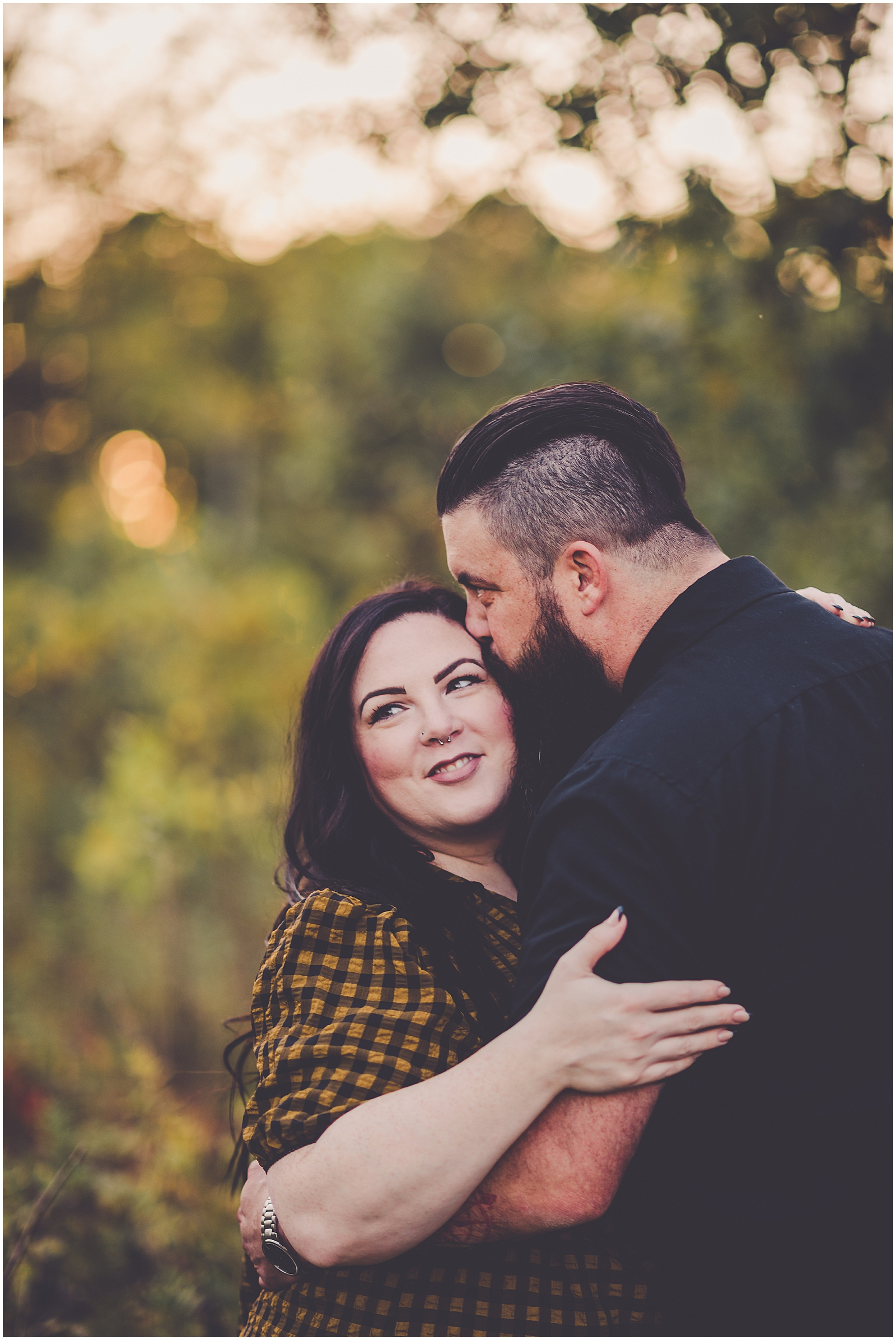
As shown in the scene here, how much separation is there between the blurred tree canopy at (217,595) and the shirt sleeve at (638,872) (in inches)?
69.8

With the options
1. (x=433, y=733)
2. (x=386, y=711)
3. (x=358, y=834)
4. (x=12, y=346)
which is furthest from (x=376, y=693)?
(x=12, y=346)

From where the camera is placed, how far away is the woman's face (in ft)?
8.71

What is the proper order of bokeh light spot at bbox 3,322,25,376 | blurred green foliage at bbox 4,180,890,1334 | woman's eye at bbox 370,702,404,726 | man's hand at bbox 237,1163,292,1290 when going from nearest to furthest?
1. man's hand at bbox 237,1163,292,1290
2. woman's eye at bbox 370,702,404,726
3. blurred green foliage at bbox 4,180,890,1334
4. bokeh light spot at bbox 3,322,25,376

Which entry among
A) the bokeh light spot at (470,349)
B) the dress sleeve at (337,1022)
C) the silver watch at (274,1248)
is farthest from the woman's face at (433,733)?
the bokeh light spot at (470,349)

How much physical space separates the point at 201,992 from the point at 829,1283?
4890 millimetres

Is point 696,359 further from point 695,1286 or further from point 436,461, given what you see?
point 436,461

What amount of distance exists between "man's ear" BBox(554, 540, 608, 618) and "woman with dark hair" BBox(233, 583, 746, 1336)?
59 cm

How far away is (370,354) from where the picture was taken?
12844mm

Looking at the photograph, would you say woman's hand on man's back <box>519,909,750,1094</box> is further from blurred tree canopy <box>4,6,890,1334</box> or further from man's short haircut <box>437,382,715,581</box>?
blurred tree canopy <box>4,6,890,1334</box>

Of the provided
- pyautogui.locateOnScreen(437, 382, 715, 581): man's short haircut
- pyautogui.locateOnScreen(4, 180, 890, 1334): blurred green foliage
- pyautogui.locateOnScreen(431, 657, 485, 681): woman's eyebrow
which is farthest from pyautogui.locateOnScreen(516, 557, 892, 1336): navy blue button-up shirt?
pyautogui.locateOnScreen(4, 180, 890, 1334): blurred green foliage

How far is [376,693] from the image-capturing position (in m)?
Result: 2.73

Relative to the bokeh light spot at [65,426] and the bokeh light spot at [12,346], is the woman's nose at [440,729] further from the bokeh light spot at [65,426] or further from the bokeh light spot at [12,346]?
the bokeh light spot at [65,426]

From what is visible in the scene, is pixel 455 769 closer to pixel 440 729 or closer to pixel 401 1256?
pixel 440 729

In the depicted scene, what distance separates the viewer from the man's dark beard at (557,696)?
2.25 metres
